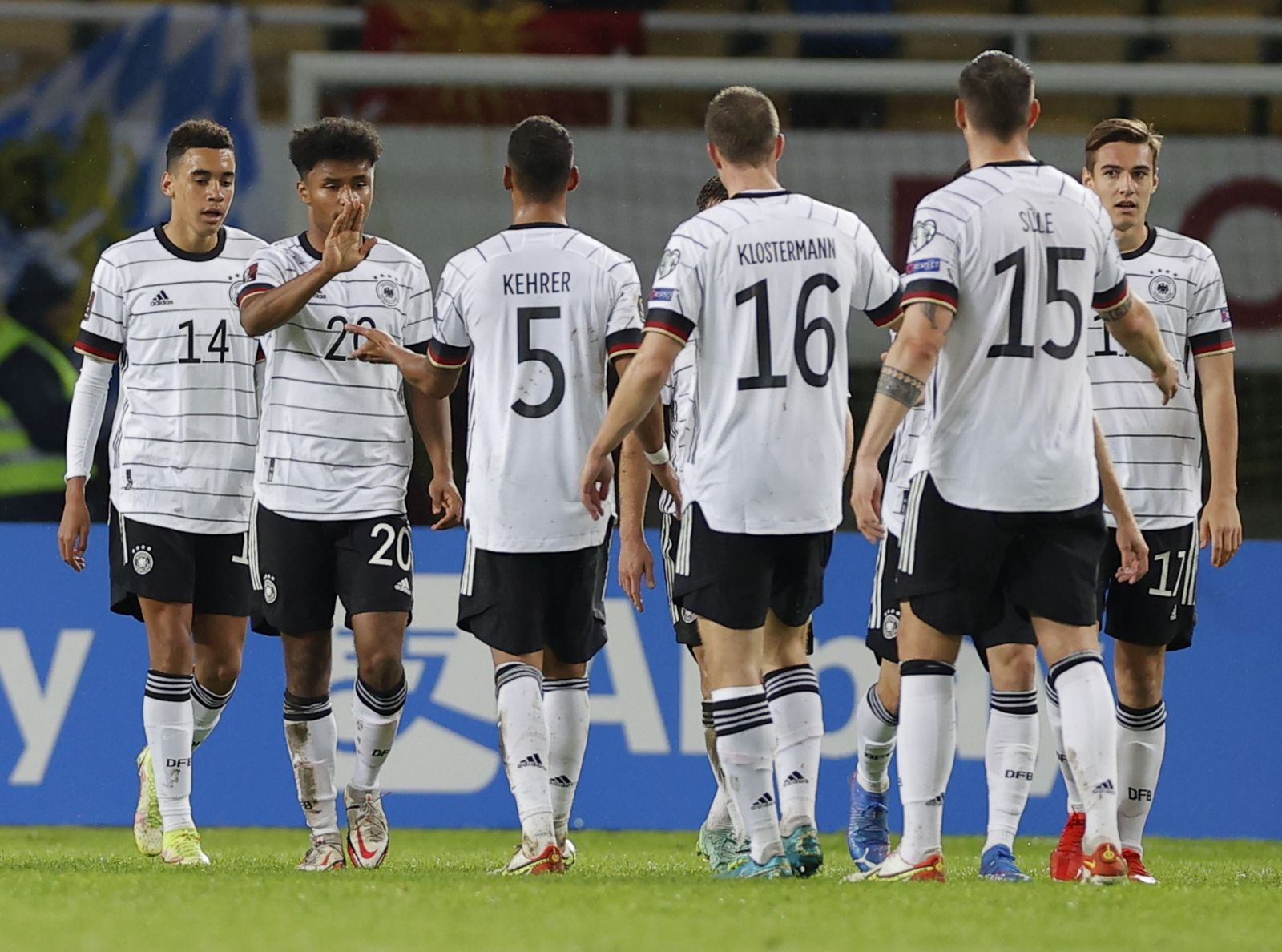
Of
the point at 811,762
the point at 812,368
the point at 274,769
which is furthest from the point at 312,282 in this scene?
the point at 274,769

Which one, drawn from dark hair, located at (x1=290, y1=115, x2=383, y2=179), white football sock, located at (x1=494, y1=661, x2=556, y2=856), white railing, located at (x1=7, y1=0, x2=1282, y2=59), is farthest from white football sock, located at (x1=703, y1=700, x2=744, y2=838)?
white railing, located at (x1=7, y1=0, x2=1282, y2=59)

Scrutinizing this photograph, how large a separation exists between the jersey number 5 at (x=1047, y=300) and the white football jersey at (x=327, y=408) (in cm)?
185

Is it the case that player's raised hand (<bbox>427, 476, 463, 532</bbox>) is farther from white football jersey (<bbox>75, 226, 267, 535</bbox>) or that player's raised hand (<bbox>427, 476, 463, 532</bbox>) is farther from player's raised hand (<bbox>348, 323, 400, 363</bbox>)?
white football jersey (<bbox>75, 226, 267, 535</bbox>)

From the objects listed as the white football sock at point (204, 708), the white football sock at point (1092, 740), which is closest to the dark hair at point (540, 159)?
the white football sock at point (1092, 740)

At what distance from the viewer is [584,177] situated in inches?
382

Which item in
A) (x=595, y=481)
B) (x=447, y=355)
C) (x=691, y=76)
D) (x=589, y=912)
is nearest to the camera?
(x=589, y=912)

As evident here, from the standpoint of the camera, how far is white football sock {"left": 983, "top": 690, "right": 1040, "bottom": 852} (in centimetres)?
531

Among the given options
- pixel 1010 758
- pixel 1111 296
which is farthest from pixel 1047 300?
pixel 1010 758

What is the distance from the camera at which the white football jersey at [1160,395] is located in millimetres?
6055

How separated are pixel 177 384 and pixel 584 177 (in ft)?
12.5

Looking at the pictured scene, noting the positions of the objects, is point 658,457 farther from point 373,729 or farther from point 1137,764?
point 1137,764

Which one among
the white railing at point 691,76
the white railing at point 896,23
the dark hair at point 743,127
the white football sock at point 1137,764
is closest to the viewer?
the dark hair at point 743,127

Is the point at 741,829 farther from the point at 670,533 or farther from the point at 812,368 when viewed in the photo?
the point at 812,368

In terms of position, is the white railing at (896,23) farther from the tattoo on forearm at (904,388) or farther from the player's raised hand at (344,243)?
the tattoo on forearm at (904,388)
